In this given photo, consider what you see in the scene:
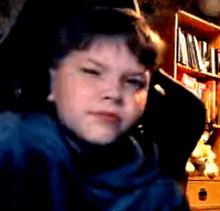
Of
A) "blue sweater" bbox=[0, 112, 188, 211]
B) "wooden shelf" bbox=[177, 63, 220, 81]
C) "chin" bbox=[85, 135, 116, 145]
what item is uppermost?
"wooden shelf" bbox=[177, 63, 220, 81]

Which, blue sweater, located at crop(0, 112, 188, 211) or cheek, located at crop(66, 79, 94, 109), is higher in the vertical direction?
cheek, located at crop(66, 79, 94, 109)

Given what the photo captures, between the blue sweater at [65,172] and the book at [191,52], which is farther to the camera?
the book at [191,52]

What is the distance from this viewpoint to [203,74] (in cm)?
139

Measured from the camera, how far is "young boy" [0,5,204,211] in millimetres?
755

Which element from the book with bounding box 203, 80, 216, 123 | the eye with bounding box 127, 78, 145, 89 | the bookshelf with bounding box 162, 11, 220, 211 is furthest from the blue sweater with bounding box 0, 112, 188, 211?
the book with bounding box 203, 80, 216, 123

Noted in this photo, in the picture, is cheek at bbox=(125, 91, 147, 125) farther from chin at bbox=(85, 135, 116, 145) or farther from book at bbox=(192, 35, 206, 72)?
book at bbox=(192, 35, 206, 72)

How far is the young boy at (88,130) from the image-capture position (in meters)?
0.75

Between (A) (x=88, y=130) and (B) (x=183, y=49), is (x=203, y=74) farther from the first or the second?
(A) (x=88, y=130)

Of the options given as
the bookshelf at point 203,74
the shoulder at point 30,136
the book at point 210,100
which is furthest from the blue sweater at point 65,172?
the book at point 210,100

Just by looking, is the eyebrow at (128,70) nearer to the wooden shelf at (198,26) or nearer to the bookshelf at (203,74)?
the bookshelf at (203,74)

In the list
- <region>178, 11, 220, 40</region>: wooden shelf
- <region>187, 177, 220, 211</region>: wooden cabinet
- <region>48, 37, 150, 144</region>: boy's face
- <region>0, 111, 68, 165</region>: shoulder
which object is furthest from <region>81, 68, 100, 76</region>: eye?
<region>187, 177, 220, 211</region>: wooden cabinet

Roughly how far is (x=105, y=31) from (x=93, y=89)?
0.41 feet

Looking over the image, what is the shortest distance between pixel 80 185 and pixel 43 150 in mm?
104

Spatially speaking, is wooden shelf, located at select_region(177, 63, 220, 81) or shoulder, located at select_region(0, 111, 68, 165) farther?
wooden shelf, located at select_region(177, 63, 220, 81)
